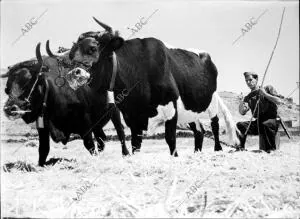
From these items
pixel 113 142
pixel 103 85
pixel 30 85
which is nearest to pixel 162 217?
pixel 30 85

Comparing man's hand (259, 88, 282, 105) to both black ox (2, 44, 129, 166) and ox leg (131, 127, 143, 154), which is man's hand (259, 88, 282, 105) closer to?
ox leg (131, 127, 143, 154)

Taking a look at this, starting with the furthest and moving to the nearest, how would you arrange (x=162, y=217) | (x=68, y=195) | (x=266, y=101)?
(x=266, y=101) < (x=68, y=195) < (x=162, y=217)

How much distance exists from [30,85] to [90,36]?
1.31m

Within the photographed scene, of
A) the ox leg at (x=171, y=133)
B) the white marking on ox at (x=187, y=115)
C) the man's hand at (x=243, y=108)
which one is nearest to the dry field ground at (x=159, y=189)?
the ox leg at (x=171, y=133)

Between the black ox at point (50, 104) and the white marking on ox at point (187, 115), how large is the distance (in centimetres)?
72

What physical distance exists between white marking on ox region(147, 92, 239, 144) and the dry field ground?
1502 millimetres

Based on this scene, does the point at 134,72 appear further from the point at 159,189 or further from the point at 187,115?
the point at 159,189

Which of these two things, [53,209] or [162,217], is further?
[53,209]

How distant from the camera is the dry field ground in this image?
3.26 metres

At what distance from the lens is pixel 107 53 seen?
741 cm

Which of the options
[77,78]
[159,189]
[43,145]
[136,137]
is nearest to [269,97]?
[136,137]

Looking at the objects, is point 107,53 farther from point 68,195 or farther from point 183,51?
point 68,195

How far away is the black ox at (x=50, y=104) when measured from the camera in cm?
635

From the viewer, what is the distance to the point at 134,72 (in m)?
7.55
